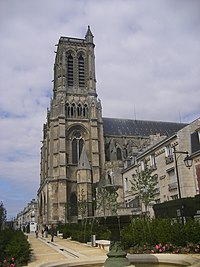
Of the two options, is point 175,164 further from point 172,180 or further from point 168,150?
point 168,150

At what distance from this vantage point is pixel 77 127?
170 feet

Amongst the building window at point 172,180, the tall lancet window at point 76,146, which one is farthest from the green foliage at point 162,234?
the tall lancet window at point 76,146

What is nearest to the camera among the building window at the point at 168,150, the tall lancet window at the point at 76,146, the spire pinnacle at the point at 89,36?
the building window at the point at 168,150

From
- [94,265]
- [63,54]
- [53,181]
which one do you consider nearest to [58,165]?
[53,181]

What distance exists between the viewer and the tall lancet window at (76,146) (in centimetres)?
5063

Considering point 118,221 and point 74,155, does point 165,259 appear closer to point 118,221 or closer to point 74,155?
point 118,221

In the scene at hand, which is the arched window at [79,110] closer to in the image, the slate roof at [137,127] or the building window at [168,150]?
the slate roof at [137,127]

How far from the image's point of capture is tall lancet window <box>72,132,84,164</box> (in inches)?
1993

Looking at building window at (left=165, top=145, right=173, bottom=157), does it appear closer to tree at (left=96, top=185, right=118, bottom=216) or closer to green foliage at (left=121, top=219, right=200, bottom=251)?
tree at (left=96, top=185, right=118, bottom=216)

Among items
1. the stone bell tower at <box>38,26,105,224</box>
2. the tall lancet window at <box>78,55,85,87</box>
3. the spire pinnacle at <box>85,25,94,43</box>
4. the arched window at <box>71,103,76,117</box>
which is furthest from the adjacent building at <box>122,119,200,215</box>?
the spire pinnacle at <box>85,25,94,43</box>

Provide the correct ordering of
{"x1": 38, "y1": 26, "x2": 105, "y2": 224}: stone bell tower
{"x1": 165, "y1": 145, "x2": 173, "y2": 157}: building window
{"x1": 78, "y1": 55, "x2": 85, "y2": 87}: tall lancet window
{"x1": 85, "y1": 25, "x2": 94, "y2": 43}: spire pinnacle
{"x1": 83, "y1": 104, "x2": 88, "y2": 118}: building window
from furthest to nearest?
{"x1": 85, "y1": 25, "x2": 94, "y2": 43}: spire pinnacle → {"x1": 78, "y1": 55, "x2": 85, "y2": 87}: tall lancet window → {"x1": 83, "y1": 104, "x2": 88, "y2": 118}: building window → {"x1": 38, "y1": 26, "x2": 105, "y2": 224}: stone bell tower → {"x1": 165, "y1": 145, "x2": 173, "y2": 157}: building window

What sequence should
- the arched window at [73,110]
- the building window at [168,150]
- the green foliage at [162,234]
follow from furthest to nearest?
the arched window at [73,110]
the building window at [168,150]
the green foliage at [162,234]

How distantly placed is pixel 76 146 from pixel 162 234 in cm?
4081

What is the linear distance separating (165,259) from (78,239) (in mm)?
14428
